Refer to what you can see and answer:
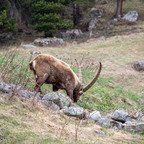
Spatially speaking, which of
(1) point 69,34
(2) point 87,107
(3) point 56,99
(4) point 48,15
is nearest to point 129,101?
(2) point 87,107

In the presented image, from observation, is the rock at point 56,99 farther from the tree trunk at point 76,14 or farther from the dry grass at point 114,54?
the tree trunk at point 76,14

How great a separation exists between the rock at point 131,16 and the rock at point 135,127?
2792 centimetres

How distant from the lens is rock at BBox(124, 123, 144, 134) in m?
6.44

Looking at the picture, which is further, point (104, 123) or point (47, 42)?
point (47, 42)

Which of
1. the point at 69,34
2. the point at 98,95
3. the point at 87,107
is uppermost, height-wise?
the point at 87,107

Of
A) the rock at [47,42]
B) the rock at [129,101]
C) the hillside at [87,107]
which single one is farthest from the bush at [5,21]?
the rock at [129,101]

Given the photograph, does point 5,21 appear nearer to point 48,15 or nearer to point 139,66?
point 48,15

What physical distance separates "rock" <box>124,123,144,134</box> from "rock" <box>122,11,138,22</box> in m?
27.9

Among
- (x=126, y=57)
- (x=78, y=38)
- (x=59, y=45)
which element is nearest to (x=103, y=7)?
(x=78, y=38)

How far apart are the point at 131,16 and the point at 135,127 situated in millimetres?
28807

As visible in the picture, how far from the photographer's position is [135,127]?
21.5 ft

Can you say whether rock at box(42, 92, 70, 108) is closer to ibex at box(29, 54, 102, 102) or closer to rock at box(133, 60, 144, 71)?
ibex at box(29, 54, 102, 102)

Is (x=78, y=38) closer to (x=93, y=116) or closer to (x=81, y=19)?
(x=81, y=19)

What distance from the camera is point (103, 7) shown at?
38.5 metres
